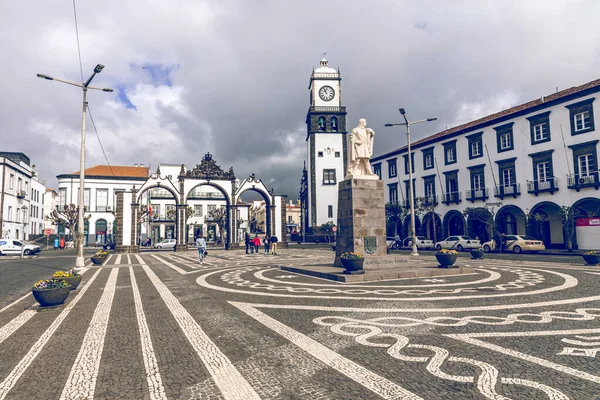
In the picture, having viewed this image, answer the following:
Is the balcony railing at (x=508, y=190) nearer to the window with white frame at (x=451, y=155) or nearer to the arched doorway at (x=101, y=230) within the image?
the window with white frame at (x=451, y=155)

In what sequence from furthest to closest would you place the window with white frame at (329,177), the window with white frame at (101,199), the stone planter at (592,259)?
1. the window with white frame at (101,199)
2. the window with white frame at (329,177)
3. the stone planter at (592,259)

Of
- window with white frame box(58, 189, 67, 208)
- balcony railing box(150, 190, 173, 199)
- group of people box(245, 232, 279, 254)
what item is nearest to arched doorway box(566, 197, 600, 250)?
group of people box(245, 232, 279, 254)

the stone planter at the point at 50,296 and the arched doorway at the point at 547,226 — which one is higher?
the arched doorway at the point at 547,226

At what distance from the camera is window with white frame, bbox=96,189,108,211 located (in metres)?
58.3

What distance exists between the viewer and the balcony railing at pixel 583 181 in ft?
84.1

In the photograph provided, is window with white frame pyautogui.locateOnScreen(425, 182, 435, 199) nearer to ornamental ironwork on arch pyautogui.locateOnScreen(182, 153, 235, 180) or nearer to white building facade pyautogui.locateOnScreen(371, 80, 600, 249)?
white building facade pyautogui.locateOnScreen(371, 80, 600, 249)

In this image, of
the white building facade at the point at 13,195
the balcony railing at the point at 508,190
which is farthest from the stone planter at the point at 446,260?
the white building facade at the point at 13,195

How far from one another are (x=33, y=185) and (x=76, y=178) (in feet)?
23.7

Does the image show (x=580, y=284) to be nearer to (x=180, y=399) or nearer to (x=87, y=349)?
(x=180, y=399)

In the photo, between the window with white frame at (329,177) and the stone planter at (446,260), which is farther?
the window with white frame at (329,177)

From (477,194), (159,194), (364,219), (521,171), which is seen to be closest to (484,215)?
(477,194)

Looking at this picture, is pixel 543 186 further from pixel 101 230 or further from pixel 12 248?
pixel 101 230

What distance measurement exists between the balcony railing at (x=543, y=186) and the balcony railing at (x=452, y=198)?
7158 mm

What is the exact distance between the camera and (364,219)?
44.6 ft
